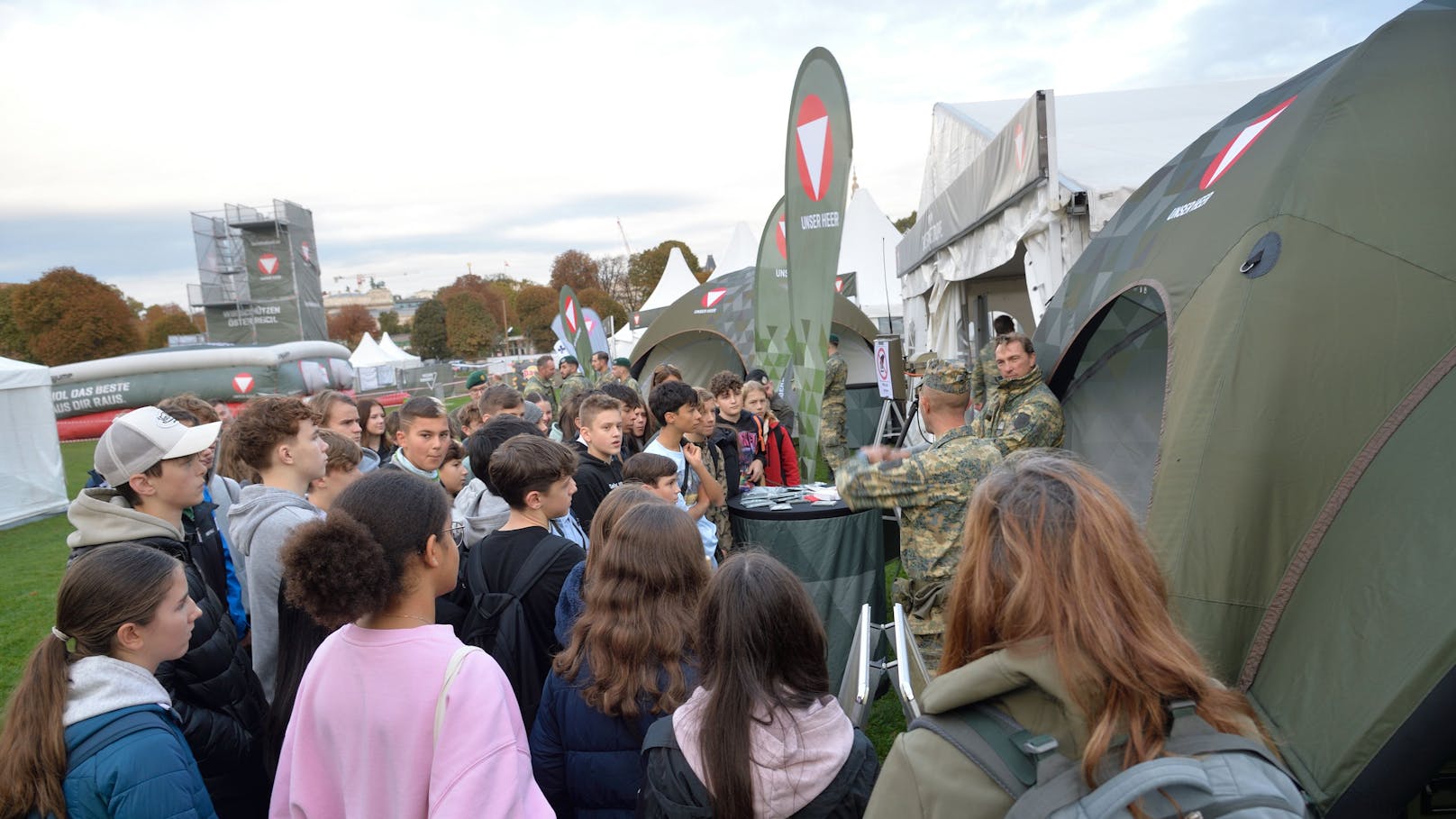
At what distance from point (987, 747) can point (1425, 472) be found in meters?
1.70

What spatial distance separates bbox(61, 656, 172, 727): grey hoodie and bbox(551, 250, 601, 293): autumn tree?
230 feet

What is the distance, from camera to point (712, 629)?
1.66m

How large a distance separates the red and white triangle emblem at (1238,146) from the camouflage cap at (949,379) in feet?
4.24

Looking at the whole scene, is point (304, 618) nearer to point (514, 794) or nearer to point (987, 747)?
point (514, 794)

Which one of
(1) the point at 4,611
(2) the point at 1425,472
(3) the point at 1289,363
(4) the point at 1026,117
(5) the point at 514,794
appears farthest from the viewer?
(1) the point at 4,611

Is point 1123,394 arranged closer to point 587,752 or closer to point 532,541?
point 532,541

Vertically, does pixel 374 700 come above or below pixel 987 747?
below

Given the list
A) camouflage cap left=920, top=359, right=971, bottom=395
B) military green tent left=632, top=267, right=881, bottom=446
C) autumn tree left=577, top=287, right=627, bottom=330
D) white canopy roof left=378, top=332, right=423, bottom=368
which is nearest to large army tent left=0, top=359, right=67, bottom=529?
military green tent left=632, top=267, right=881, bottom=446

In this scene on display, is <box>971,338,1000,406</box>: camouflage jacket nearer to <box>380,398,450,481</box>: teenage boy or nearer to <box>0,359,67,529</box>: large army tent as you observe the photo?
<box>380,398,450,481</box>: teenage boy

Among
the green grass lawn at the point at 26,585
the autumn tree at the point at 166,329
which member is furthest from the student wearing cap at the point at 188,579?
the autumn tree at the point at 166,329

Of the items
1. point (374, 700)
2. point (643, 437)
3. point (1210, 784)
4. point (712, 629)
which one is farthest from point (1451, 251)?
point (643, 437)

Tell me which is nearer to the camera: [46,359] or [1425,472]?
[1425,472]

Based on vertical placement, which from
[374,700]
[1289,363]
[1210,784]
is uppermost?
[1289,363]

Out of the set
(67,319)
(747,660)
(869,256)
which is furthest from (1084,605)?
(67,319)
